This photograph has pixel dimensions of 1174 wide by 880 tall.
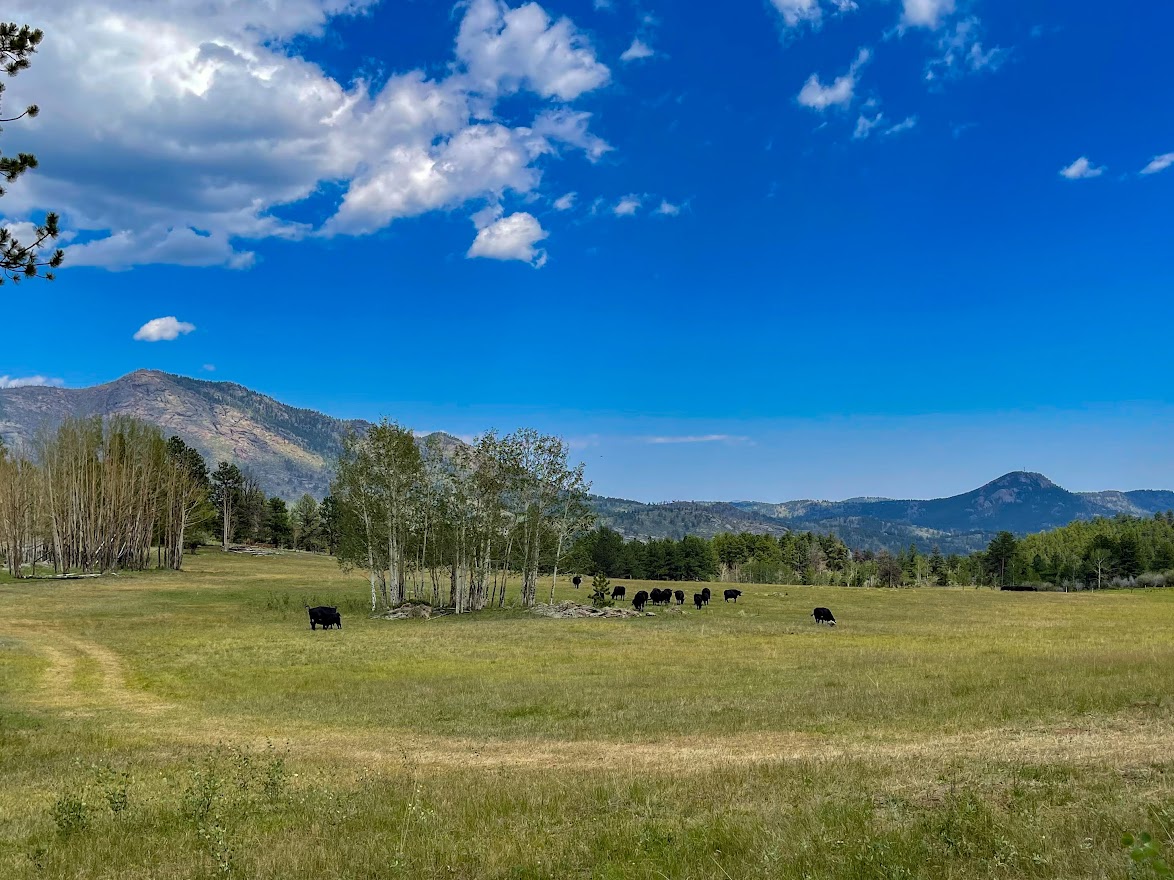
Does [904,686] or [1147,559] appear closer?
[904,686]

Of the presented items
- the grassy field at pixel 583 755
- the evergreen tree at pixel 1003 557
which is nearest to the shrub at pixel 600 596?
the grassy field at pixel 583 755

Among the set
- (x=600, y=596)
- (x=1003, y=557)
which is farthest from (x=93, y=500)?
(x=1003, y=557)

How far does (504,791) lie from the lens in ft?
40.3

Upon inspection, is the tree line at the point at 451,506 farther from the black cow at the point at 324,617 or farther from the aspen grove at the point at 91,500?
the aspen grove at the point at 91,500

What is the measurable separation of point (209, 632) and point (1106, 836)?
48398 millimetres

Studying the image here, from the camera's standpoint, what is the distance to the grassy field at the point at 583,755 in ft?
28.7

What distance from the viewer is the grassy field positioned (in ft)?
28.7

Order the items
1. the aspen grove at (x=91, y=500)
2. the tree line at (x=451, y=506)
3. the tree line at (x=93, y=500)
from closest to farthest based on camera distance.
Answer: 1. the tree line at (x=451, y=506)
2. the aspen grove at (x=91, y=500)
3. the tree line at (x=93, y=500)

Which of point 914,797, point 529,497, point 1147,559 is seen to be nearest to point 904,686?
point 914,797

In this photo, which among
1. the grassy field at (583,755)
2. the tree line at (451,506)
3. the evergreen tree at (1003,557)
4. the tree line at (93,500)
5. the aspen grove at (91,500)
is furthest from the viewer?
the evergreen tree at (1003,557)

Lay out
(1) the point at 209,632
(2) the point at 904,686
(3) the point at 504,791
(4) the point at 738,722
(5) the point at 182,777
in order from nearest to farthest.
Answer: (3) the point at 504,791 → (5) the point at 182,777 → (4) the point at 738,722 → (2) the point at 904,686 → (1) the point at 209,632

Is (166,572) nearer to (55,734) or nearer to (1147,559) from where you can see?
(55,734)

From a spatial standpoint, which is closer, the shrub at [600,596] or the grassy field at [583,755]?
the grassy field at [583,755]

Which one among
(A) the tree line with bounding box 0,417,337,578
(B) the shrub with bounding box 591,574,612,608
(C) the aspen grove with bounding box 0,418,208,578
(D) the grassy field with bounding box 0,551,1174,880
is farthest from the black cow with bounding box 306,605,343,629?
(C) the aspen grove with bounding box 0,418,208,578
